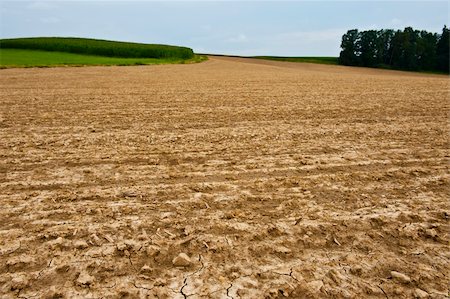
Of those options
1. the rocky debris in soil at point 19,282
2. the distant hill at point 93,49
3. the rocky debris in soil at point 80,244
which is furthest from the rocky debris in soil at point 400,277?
the distant hill at point 93,49

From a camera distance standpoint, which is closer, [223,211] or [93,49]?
[223,211]

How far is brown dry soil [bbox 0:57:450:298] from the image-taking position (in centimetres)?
271

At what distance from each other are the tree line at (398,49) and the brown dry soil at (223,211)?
66.2 meters

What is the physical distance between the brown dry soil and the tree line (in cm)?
6621

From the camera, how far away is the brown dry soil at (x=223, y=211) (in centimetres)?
271

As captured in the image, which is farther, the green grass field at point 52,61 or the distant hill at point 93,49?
the distant hill at point 93,49

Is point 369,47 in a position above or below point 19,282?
above

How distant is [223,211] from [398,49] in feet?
244

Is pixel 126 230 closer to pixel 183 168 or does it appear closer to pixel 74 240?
pixel 74 240

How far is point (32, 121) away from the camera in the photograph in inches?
320

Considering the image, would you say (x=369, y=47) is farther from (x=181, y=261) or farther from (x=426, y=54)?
(x=181, y=261)

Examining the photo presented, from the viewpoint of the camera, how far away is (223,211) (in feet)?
12.5

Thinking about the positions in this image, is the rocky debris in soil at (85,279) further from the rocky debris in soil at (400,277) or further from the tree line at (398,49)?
the tree line at (398,49)

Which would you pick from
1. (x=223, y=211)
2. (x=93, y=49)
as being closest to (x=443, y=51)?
(x=93, y=49)
